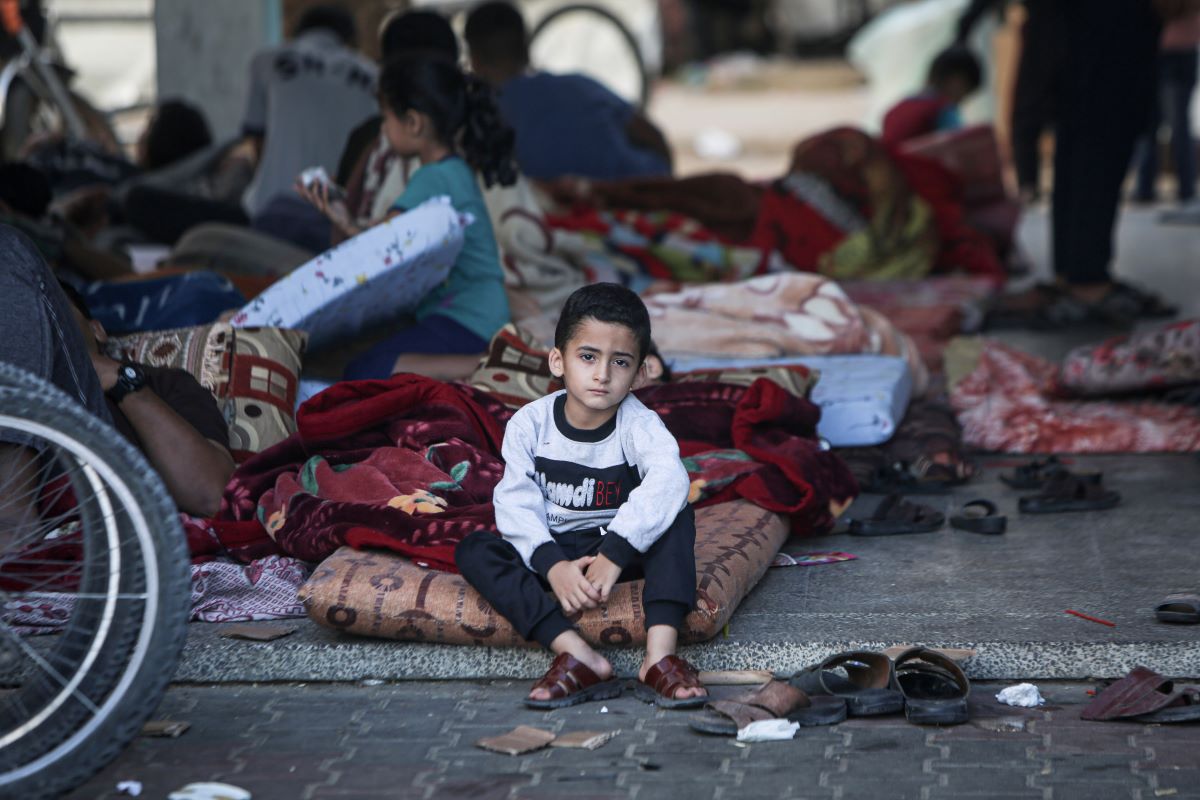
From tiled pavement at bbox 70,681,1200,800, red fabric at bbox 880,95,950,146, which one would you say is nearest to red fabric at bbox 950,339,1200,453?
tiled pavement at bbox 70,681,1200,800

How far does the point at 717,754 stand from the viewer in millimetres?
2760

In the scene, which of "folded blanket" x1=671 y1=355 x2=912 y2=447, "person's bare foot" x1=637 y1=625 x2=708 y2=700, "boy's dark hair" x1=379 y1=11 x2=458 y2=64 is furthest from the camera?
"boy's dark hair" x1=379 y1=11 x2=458 y2=64

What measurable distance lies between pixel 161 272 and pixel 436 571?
96.6 inches

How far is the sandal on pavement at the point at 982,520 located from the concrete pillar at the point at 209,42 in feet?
21.5

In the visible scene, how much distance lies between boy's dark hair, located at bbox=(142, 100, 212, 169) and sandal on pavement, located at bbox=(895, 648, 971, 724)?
6554 mm

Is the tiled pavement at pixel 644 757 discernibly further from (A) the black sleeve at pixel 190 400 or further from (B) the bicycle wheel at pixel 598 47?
(B) the bicycle wheel at pixel 598 47

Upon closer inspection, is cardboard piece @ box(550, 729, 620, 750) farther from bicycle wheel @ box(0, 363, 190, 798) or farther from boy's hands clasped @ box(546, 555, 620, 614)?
bicycle wheel @ box(0, 363, 190, 798)

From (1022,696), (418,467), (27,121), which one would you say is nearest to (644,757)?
(1022,696)

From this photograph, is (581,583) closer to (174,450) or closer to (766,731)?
(766,731)

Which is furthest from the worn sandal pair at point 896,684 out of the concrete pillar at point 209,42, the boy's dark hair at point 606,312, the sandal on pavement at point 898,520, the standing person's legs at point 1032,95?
the concrete pillar at point 209,42

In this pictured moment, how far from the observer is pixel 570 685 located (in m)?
3.00

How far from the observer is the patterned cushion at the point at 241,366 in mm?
4324

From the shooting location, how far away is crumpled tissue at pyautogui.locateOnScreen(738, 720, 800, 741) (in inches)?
111

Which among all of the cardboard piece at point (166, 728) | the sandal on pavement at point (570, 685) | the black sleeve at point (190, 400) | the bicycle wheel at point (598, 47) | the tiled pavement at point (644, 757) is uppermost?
the bicycle wheel at point (598, 47)
